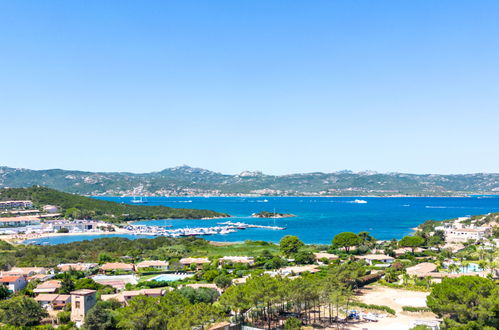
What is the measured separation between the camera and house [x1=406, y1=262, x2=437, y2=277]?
3287 cm

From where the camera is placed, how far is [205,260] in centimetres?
4066

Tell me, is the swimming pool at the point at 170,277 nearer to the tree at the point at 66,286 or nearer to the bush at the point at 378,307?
the tree at the point at 66,286

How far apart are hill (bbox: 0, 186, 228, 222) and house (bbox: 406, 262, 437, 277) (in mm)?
71990

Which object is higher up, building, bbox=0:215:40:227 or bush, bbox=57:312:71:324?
bush, bbox=57:312:71:324

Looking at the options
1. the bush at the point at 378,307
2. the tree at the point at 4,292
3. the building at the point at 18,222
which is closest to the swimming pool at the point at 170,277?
the tree at the point at 4,292

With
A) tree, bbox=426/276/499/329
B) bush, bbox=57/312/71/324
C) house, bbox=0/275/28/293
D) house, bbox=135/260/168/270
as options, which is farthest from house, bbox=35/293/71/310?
tree, bbox=426/276/499/329

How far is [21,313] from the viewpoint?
68.7ft

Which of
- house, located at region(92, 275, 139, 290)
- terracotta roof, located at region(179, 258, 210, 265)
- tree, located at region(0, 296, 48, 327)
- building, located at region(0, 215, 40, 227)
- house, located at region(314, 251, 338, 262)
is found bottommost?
building, located at region(0, 215, 40, 227)

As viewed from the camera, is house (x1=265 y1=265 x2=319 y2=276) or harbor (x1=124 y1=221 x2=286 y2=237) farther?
harbor (x1=124 y1=221 x2=286 y2=237)

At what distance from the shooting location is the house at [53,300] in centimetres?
2433

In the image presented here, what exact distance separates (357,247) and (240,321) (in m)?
30.1

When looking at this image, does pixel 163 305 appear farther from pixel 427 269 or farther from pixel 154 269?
pixel 427 269

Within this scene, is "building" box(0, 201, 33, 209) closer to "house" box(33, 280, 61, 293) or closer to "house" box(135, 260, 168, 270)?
"house" box(135, 260, 168, 270)

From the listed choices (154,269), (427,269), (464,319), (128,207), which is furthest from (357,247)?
(128,207)
